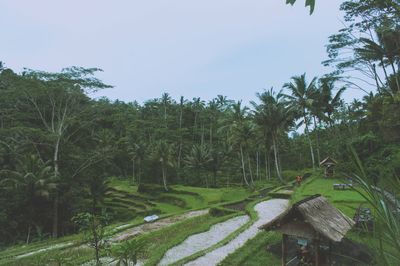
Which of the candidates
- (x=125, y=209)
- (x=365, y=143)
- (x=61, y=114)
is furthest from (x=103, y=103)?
(x=365, y=143)

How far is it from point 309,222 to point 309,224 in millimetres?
135

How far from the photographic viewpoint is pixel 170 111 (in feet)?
183

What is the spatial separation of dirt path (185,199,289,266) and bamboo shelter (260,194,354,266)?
2.38m

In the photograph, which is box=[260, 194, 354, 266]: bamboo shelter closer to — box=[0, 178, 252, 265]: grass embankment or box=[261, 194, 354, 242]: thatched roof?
box=[261, 194, 354, 242]: thatched roof

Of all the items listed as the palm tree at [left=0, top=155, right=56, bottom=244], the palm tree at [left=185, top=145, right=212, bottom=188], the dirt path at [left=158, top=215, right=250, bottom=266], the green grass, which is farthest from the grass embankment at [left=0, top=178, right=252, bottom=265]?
the palm tree at [left=185, top=145, right=212, bottom=188]

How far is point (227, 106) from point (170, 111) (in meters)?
9.80

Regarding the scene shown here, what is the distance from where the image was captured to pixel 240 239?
12977mm

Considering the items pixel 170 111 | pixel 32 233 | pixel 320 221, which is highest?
pixel 170 111

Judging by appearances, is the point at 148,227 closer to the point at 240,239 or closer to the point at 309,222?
the point at 240,239

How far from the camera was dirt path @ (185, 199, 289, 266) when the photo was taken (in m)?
10.5

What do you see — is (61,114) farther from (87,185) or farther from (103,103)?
(87,185)

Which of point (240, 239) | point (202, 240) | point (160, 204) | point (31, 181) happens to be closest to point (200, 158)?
point (160, 204)

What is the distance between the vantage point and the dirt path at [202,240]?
37.9 ft

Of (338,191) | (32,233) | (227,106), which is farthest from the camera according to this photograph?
(227,106)
